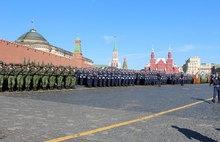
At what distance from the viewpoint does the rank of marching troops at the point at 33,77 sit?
1484 centimetres

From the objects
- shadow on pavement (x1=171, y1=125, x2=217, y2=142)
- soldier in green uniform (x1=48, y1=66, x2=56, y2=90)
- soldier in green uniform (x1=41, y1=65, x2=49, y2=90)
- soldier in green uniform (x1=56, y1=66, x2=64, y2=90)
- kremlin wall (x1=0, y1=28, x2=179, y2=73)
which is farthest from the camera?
kremlin wall (x1=0, y1=28, x2=179, y2=73)

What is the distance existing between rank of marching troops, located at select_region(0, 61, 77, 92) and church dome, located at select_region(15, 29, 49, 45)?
49945mm

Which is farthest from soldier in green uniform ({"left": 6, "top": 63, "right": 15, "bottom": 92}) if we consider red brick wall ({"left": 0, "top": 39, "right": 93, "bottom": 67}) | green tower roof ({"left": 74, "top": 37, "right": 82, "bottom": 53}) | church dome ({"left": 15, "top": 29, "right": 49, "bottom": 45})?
church dome ({"left": 15, "top": 29, "right": 49, "bottom": 45})

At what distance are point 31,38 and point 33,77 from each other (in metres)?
55.1

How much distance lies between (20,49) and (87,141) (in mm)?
26591

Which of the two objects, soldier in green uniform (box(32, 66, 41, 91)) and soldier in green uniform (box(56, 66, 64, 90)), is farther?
soldier in green uniform (box(56, 66, 64, 90))

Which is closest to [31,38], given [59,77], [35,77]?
[59,77]

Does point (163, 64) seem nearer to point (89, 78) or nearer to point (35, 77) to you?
point (89, 78)

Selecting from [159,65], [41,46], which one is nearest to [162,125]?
[41,46]

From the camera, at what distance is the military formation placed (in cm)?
1498

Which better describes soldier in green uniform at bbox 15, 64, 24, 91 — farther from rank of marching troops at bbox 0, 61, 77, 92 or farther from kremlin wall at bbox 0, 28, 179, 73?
kremlin wall at bbox 0, 28, 179, 73

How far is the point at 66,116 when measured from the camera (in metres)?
7.68

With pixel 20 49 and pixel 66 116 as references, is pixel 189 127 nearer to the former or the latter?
pixel 66 116

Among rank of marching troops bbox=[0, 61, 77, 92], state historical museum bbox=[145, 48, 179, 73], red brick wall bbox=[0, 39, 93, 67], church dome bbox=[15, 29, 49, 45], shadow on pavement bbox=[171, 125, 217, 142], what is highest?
church dome bbox=[15, 29, 49, 45]
